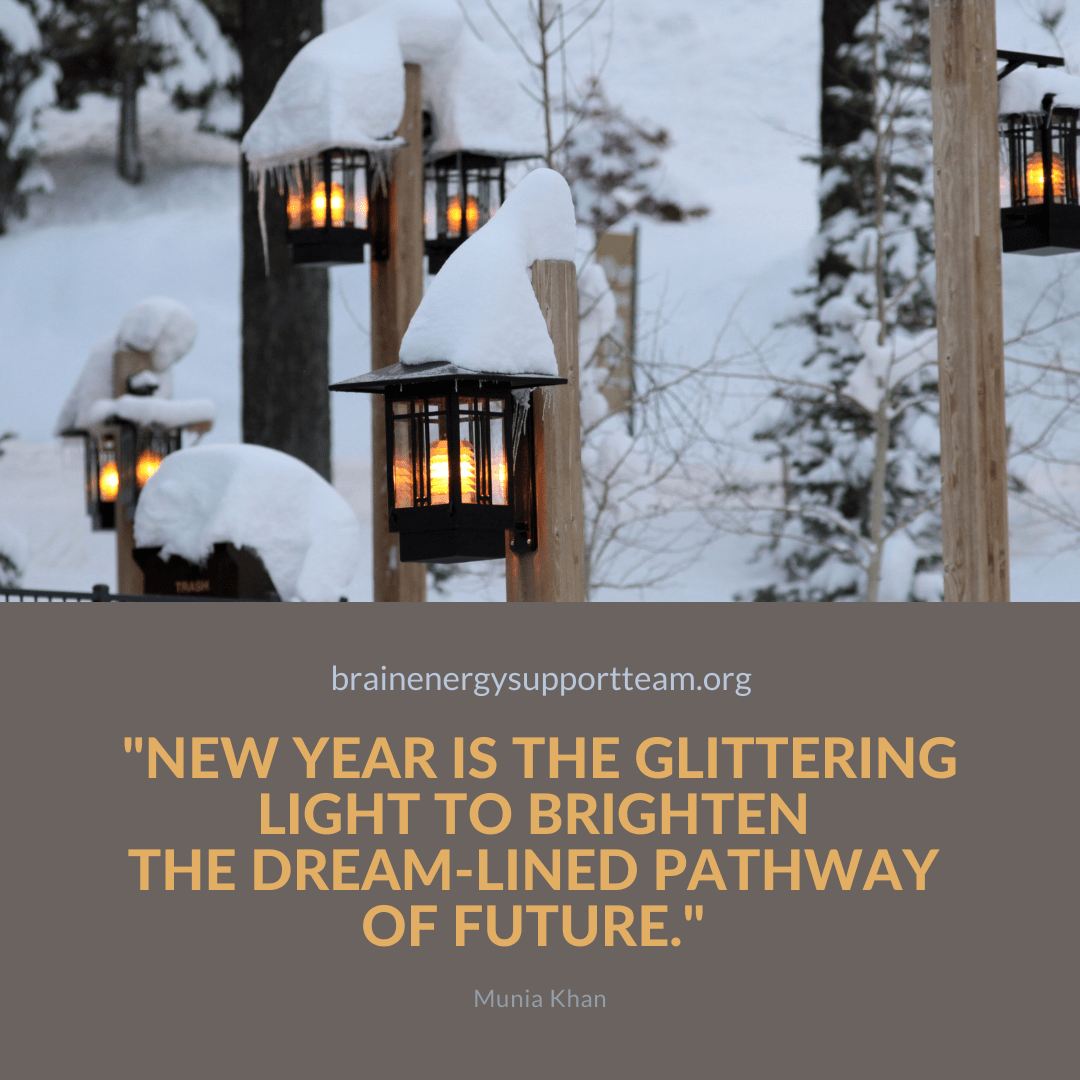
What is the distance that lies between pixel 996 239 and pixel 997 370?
1.42 feet

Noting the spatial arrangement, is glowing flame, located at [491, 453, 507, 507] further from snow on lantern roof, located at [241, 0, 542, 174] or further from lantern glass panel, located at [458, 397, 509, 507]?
snow on lantern roof, located at [241, 0, 542, 174]

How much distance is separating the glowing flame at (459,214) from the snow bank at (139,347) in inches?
145

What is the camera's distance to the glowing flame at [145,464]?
8883mm

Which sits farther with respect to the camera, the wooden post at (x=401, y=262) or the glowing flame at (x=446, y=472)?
the wooden post at (x=401, y=262)

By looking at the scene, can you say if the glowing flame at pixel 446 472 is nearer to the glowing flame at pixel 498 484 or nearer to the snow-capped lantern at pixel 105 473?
the glowing flame at pixel 498 484

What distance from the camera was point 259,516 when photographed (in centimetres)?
692

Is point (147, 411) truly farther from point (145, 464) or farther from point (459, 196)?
point (459, 196)

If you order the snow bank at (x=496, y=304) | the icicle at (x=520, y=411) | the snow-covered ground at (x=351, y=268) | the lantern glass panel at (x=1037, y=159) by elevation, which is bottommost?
the icicle at (x=520, y=411)

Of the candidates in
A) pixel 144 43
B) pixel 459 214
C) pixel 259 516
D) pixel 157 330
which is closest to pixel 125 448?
pixel 157 330

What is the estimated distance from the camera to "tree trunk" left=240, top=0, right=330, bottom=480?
9836 millimetres

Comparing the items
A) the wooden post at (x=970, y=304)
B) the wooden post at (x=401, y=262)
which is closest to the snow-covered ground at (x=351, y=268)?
the wooden post at (x=401, y=262)

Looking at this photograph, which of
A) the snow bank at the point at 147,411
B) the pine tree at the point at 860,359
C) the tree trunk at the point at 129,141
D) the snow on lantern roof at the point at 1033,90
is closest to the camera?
the snow on lantern roof at the point at 1033,90

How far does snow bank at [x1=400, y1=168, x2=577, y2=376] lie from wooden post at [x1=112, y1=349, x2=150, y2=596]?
4051 mm

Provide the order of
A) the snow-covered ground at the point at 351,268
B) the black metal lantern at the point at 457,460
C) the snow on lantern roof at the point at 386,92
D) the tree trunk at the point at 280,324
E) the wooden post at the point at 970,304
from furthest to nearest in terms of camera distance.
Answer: the snow-covered ground at the point at 351,268, the tree trunk at the point at 280,324, the snow on lantern roof at the point at 386,92, the wooden post at the point at 970,304, the black metal lantern at the point at 457,460
